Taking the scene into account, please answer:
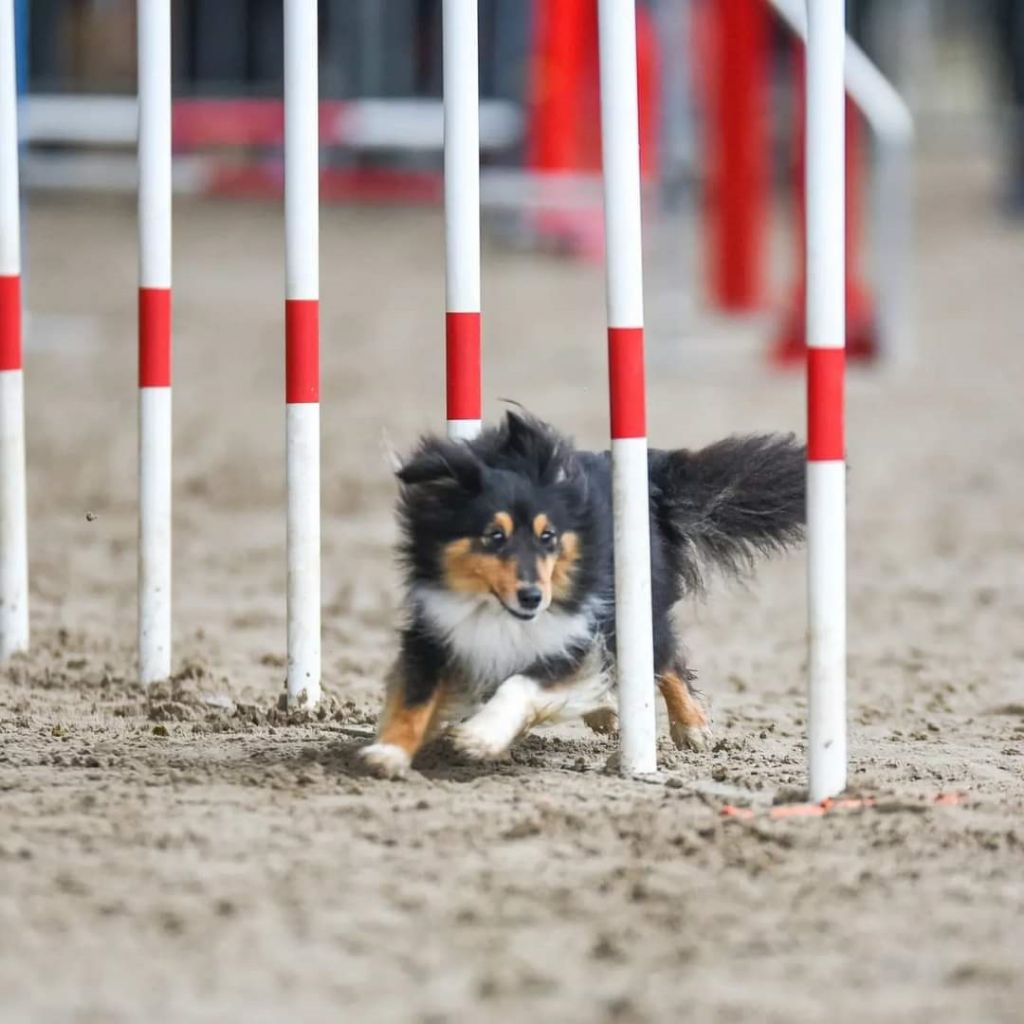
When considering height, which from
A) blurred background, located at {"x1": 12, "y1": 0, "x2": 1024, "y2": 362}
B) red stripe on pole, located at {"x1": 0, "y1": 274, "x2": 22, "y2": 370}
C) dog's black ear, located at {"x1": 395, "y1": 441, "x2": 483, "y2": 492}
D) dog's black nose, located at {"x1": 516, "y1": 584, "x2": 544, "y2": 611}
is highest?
blurred background, located at {"x1": 12, "y1": 0, "x2": 1024, "y2": 362}

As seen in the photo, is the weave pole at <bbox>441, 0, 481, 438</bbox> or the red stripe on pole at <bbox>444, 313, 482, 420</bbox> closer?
the weave pole at <bbox>441, 0, 481, 438</bbox>

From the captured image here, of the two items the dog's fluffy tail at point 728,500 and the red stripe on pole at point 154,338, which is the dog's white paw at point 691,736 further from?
the red stripe on pole at point 154,338

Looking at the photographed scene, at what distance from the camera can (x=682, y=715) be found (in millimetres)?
4176

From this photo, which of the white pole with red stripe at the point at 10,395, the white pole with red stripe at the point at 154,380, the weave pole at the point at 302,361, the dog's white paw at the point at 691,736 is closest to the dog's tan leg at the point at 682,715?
the dog's white paw at the point at 691,736

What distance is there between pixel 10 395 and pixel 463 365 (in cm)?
138

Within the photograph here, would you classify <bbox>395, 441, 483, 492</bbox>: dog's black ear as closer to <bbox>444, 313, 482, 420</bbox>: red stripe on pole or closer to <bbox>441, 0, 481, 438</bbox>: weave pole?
<bbox>441, 0, 481, 438</bbox>: weave pole

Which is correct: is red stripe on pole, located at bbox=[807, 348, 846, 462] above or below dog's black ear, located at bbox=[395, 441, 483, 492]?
above

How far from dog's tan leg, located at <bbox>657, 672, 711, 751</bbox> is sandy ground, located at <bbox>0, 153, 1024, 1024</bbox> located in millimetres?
78

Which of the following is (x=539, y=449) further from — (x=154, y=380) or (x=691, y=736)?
(x=154, y=380)

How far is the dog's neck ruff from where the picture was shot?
3721mm

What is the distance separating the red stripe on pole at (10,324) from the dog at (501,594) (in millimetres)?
1515

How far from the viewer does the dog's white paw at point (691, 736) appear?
13.6 feet

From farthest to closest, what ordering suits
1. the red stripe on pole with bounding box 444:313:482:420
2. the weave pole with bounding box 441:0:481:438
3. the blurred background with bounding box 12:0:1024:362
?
the blurred background with bounding box 12:0:1024:362 < the red stripe on pole with bounding box 444:313:482:420 < the weave pole with bounding box 441:0:481:438

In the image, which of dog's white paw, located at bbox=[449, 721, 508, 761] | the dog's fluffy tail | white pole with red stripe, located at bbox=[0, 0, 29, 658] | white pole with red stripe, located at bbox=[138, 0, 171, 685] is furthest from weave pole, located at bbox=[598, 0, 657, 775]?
white pole with red stripe, located at bbox=[0, 0, 29, 658]
